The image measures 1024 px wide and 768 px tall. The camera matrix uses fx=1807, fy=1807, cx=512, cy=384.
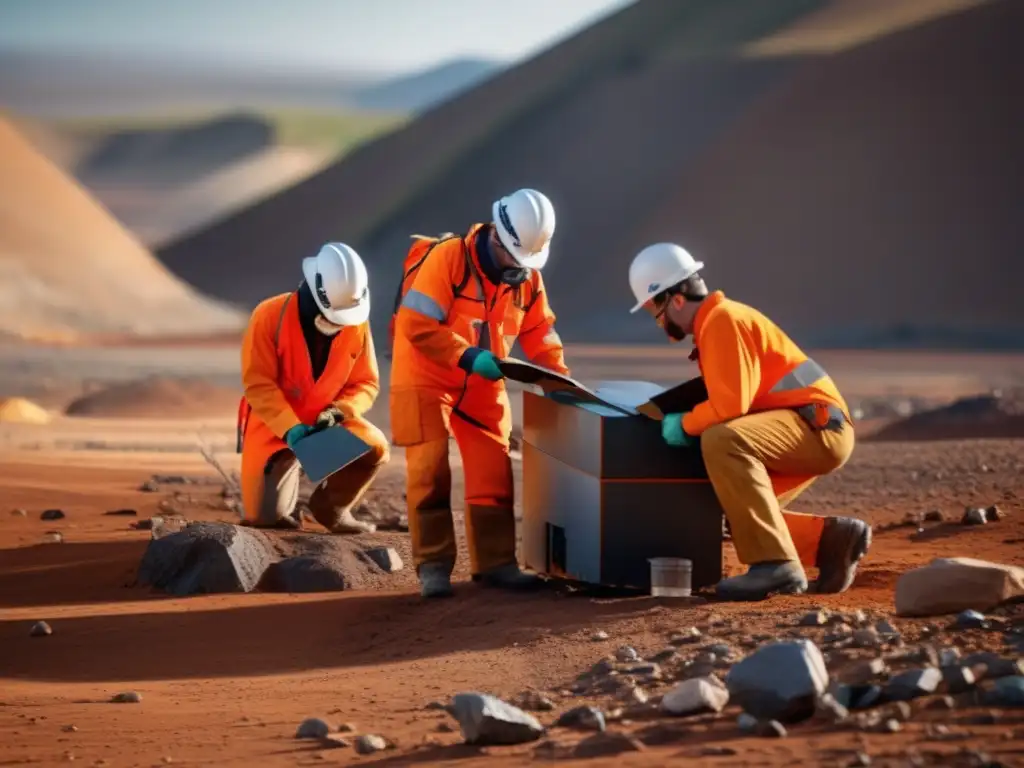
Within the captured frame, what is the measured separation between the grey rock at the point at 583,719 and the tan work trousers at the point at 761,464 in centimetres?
212

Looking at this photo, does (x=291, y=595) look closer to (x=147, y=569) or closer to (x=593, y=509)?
(x=147, y=569)

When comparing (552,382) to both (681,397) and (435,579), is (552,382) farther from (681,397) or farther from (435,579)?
(435,579)

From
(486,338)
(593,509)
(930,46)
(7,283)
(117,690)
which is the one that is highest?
(930,46)

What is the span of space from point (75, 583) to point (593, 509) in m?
3.30

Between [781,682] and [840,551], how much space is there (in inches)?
111

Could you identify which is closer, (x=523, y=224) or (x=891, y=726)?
(x=891, y=726)

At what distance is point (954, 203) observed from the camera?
147 feet

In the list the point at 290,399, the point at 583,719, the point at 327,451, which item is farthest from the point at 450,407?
the point at 583,719

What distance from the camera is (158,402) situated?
24.5 meters

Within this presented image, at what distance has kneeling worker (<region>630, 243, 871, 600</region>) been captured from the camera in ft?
26.9

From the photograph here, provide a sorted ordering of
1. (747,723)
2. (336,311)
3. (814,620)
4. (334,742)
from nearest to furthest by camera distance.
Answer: (747,723), (334,742), (814,620), (336,311)

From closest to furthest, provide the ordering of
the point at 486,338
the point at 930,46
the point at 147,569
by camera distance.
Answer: the point at 486,338 → the point at 147,569 → the point at 930,46

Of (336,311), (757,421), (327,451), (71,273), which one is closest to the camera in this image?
(757,421)

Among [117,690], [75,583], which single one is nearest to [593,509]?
[117,690]
